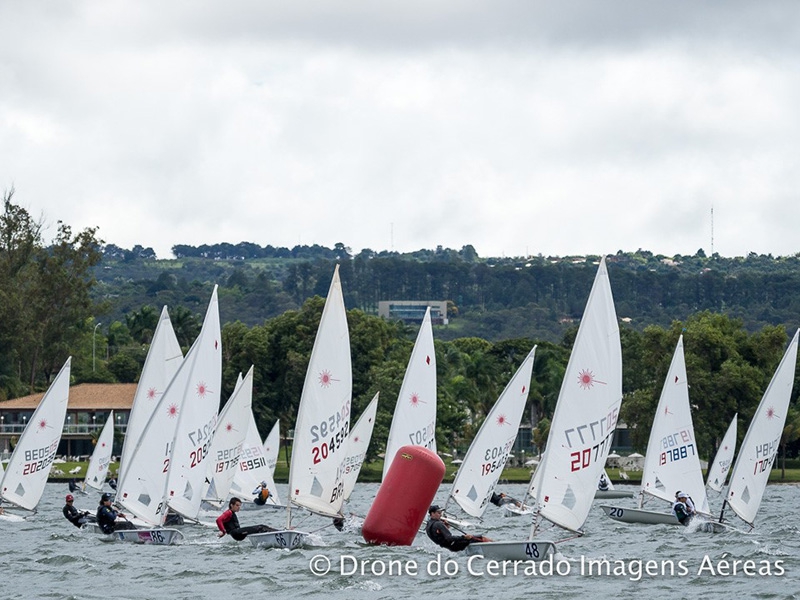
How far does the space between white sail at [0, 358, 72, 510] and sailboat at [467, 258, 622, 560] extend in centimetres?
2063

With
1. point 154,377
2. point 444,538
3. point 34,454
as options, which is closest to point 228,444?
point 34,454

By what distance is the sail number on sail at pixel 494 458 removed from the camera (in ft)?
125

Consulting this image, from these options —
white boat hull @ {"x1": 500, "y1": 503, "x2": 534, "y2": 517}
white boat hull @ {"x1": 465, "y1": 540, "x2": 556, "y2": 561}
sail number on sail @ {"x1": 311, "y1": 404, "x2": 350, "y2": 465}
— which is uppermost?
sail number on sail @ {"x1": 311, "y1": 404, "x2": 350, "y2": 465}

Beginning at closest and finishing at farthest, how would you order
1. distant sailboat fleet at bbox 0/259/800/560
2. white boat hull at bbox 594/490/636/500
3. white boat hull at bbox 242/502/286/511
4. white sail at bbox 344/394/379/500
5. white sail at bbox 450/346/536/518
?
distant sailboat fleet at bbox 0/259/800/560 < white sail at bbox 450/346/536/518 < white sail at bbox 344/394/379/500 < white boat hull at bbox 242/502/286/511 < white boat hull at bbox 594/490/636/500

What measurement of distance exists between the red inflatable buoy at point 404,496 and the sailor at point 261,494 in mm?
18738

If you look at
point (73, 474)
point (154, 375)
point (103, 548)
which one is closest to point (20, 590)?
point (103, 548)

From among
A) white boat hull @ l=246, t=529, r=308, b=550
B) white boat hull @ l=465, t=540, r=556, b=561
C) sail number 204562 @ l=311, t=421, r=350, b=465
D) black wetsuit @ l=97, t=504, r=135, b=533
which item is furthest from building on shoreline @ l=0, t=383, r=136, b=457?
white boat hull @ l=465, t=540, r=556, b=561

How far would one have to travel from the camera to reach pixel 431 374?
3997cm

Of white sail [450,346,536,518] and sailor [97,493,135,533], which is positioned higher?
white sail [450,346,536,518]

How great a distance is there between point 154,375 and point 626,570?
53.2 feet

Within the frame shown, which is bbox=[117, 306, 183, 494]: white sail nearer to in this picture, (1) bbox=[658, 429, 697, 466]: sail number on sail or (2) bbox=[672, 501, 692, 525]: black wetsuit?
(2) bbox=[672, 501, 692, 525]: black wetsuit

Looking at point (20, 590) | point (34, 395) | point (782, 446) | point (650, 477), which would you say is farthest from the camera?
point (34, 395)

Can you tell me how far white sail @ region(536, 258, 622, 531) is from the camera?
27344 millimetres

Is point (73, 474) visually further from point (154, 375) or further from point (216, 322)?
point (216, 322)
